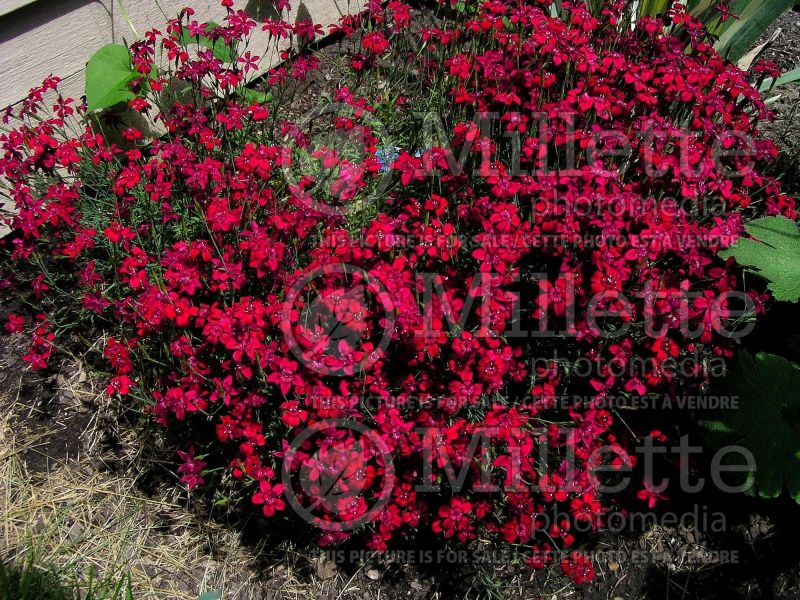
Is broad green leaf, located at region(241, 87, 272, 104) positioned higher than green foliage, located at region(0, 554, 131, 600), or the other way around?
broad green leaf, located at region(241, 87, 272, 104)

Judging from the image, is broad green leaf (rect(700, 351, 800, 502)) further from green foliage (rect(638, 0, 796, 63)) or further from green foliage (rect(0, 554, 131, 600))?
green foliage (rect(0, 554, 131, 600))

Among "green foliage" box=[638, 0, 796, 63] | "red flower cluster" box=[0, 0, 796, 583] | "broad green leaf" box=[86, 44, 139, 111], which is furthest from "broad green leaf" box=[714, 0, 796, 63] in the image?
"broad green leaf" box=[86, 44, 139, 111]

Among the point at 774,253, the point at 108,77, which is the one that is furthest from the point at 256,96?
the point at 774,253

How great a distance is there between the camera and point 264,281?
243 cm

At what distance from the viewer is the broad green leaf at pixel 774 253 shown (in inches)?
92.9

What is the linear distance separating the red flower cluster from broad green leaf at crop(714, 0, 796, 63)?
26.2 inches

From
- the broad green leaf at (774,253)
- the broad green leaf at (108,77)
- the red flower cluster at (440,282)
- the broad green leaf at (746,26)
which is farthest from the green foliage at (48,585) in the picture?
the broad green leaf at (746,26)

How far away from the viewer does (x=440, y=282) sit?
2.24 m

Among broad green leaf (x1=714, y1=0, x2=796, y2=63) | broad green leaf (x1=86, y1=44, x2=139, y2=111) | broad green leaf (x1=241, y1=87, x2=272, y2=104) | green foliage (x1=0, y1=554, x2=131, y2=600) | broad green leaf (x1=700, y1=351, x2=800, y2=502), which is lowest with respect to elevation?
broad green leaf (x1=700, y1=351, x2=800, y2=502)

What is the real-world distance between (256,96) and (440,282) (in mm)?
1611

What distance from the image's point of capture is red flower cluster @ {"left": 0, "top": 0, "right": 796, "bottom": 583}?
2076 millimetres

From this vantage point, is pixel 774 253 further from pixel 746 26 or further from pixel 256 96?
pixel 256 96

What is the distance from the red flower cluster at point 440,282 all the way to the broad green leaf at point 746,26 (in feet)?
2.19

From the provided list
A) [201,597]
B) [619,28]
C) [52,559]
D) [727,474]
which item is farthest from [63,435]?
[619,28]
